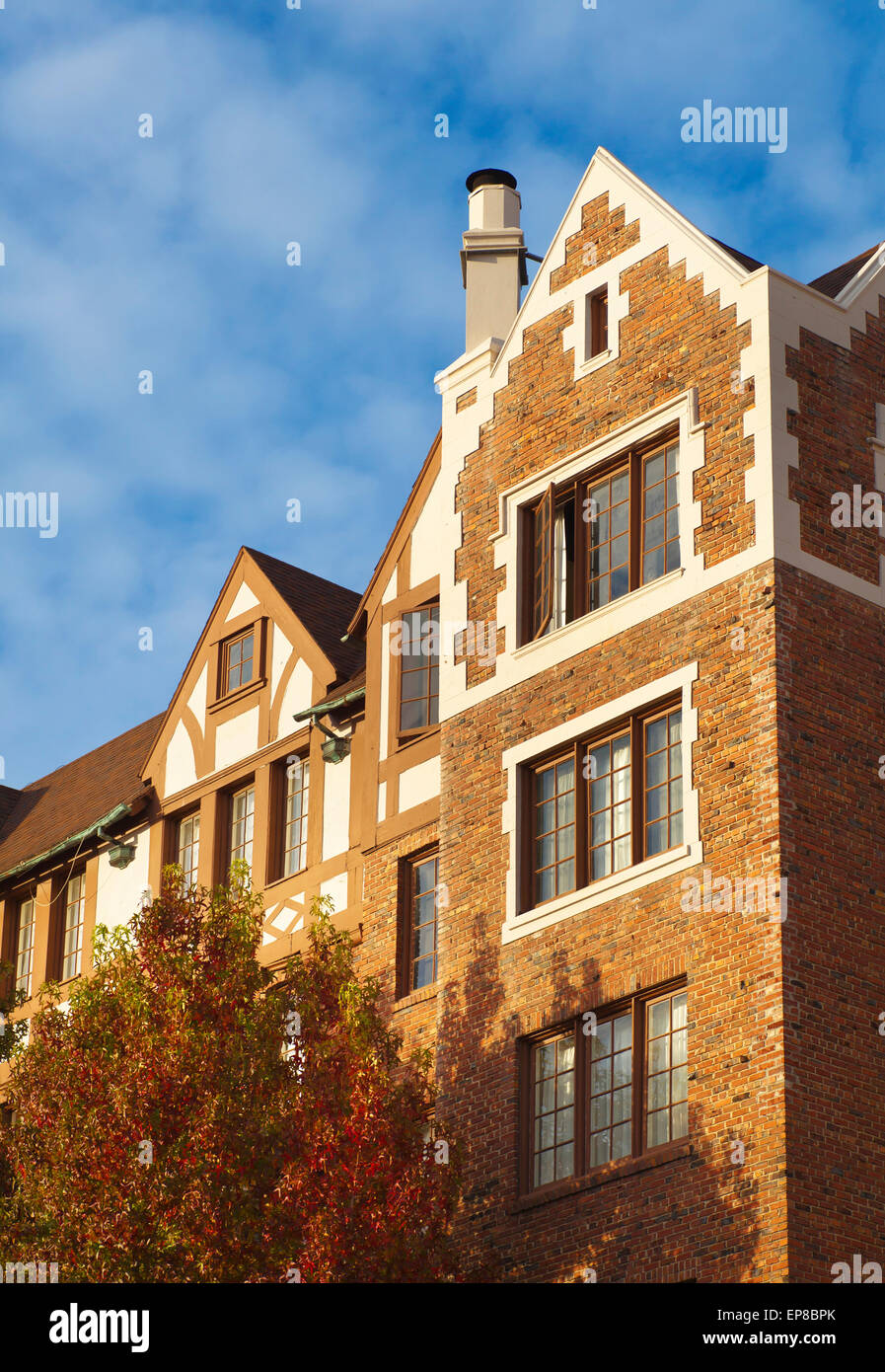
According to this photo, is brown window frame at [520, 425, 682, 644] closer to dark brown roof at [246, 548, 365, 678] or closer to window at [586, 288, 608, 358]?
window at [586, 288, 608, 358]

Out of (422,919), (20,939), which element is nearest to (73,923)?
(20,939)

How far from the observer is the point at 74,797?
35.4 m

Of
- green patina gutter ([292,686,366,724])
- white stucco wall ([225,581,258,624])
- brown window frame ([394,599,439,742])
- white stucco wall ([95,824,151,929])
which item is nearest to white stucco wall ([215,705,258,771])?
green patina gutter ([292,686,366,724])

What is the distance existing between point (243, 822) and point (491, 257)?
27.0 ft

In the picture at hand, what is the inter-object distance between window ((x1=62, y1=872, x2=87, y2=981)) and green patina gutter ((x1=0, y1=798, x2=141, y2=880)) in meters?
0.54

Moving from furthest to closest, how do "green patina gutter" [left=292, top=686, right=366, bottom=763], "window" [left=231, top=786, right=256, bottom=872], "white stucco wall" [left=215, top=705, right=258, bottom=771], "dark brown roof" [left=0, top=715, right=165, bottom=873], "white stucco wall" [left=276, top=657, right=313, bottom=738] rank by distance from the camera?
"dark brown roof" [left=0, top=715, right=165, bottom=873], "white stucco wall" [left=215, top=705, right=258, bottom=771], "window" [left=231, top=786, right=256, bottom=872], "white stucco wall" [left=276, top=657, right=313, bottom=738], "green patina gutter" [left=292, top=686, right=366, bottom=763]

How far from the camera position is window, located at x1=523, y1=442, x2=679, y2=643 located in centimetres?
2320

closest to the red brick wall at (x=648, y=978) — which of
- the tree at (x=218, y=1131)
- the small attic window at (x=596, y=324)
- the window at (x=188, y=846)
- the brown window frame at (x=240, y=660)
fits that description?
the tree at (x=218, y=1131)

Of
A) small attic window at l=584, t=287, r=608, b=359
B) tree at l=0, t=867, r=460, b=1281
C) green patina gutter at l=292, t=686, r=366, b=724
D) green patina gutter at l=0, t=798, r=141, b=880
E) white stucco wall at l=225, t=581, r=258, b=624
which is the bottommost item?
tree at l=0, t=867, r=460, b=1281

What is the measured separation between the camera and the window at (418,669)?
26.5 m

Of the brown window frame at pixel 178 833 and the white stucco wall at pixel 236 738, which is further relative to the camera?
the brown window frame at pixel 178 833

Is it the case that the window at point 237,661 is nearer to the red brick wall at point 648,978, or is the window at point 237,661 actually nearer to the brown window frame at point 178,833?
the brown window frame at point 178,833

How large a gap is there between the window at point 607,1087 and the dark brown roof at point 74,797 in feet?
36.3

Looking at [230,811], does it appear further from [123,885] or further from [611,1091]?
[611,1091]
